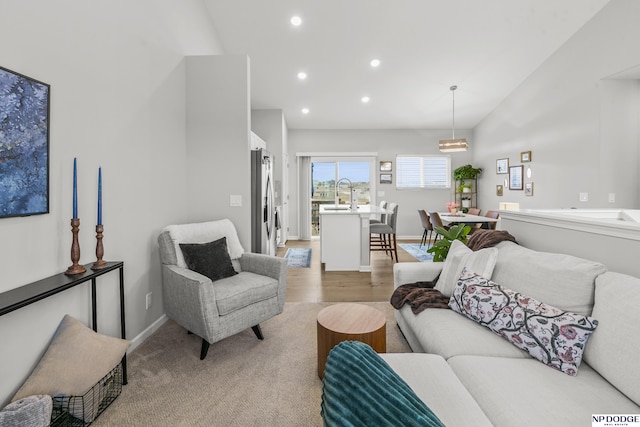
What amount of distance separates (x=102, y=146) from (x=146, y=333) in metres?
1.50

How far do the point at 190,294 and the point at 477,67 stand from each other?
5.40 meters

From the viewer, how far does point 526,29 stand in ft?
13.7

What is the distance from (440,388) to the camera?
3.83 ft

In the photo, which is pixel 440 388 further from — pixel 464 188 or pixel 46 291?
A: pixel 464 188

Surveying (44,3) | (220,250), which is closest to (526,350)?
(220,250)

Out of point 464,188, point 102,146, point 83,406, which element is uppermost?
point 464,188

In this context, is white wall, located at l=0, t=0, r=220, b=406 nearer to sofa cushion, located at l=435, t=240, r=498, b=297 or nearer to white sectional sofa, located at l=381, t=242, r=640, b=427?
white sectional sofa, located at l=381, t=242, r=640, b=427

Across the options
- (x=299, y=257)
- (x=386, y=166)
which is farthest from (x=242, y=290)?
(x=386, y=166)

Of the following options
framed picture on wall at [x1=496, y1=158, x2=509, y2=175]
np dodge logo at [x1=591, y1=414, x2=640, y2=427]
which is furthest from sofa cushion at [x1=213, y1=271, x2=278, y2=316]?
framed picture on wall at [x1=496, y1=158, x2=509, y2=175]

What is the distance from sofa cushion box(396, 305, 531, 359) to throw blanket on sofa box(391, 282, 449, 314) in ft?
0.14

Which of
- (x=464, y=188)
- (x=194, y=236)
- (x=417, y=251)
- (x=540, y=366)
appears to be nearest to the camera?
(x=540, y=366)

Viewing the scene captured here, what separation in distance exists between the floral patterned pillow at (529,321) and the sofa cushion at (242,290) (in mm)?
1349

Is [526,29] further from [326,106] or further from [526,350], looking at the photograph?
[526,350]

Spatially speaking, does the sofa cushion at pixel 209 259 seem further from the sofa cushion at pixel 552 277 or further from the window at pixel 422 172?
the window at pixel 422 172
